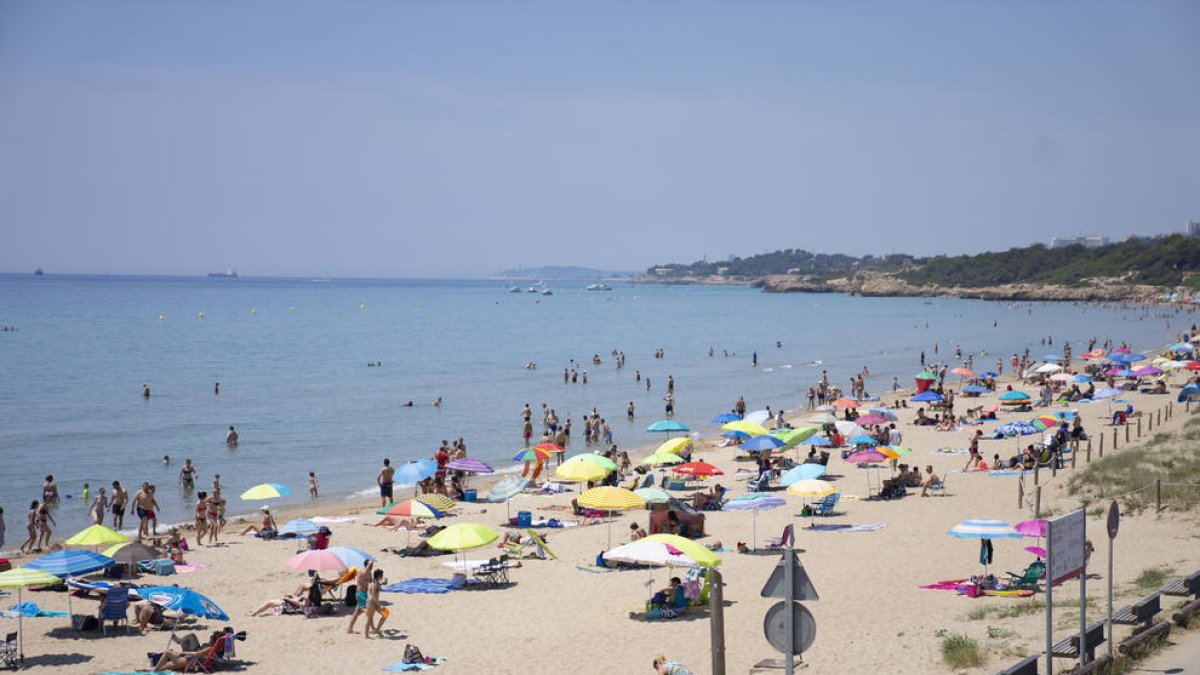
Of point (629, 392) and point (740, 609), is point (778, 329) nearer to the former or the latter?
A: point (629, 392)

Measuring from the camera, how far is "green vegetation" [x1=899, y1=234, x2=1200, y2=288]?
149 metres

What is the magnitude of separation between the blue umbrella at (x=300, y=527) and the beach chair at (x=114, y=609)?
6518mm

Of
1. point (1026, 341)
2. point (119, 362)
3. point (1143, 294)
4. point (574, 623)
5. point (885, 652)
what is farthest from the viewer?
point (1143, 294)

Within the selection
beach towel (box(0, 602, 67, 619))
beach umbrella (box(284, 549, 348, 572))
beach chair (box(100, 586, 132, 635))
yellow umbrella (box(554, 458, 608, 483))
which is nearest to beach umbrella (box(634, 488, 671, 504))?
yellow umbrella (box(554, 458, 608, 483))

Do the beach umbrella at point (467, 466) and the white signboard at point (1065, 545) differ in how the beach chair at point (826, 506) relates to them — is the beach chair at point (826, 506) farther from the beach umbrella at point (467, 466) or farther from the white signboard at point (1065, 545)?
the white signboard at point (1065, 545)

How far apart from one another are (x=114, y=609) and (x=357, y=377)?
4381 centimetres

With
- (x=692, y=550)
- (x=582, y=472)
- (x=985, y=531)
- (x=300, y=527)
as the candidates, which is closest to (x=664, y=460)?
(x=582, y=472)

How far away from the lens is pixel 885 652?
39.7 ft

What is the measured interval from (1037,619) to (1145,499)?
7140 mm

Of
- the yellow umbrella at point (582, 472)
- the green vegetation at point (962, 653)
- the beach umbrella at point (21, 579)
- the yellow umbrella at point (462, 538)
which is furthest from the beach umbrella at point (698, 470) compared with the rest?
the beach umbrella at point (21, 579)

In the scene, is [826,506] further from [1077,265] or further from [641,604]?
[1077,265]

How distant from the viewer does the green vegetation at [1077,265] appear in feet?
488

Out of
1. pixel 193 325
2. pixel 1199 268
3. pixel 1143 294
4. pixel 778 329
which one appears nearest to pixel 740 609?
pixel 778 329

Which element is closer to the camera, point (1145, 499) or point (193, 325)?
point (1145, 499)
